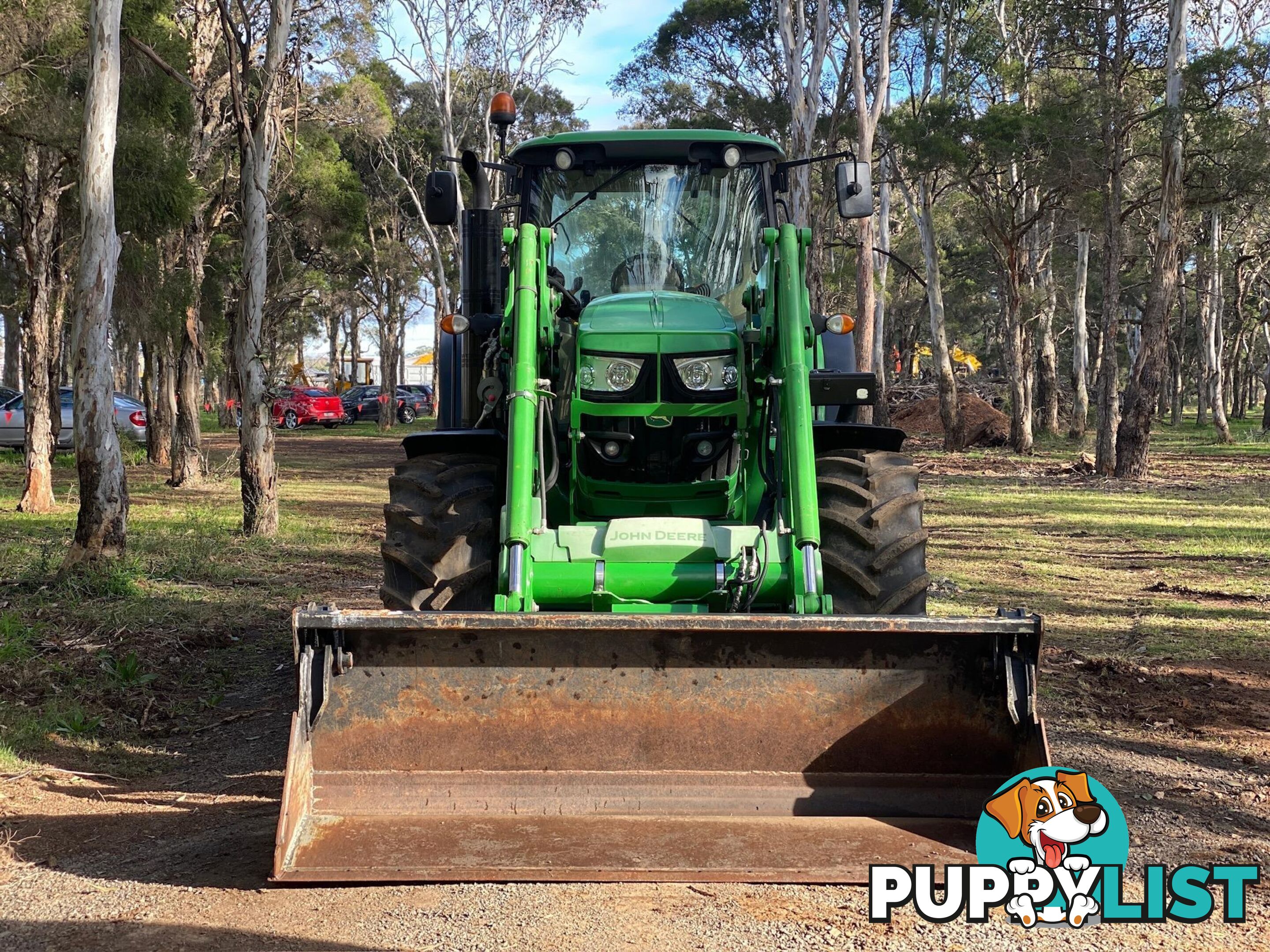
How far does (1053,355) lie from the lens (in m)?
36.6

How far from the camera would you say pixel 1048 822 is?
426 cm

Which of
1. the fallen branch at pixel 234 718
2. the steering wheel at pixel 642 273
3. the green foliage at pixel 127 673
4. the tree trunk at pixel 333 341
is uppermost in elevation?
the tree trunk at pixel 333 341

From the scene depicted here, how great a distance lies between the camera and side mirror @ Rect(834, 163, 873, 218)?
637 centimetres

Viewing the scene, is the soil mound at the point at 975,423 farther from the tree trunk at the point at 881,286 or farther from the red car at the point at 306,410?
the red car at the point at 306,410

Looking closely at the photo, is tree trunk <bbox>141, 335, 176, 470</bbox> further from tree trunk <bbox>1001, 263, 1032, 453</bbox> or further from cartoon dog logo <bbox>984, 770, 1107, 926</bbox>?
cartoon dog logo <bbox>984, 770, 1107, 926</bbox>

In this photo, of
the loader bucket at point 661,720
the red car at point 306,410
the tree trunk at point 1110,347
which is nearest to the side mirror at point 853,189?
the loader bucket at point 661,720

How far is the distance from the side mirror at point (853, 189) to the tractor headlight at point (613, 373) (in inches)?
58.3

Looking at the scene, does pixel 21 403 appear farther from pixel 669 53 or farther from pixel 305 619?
pixel 305 619

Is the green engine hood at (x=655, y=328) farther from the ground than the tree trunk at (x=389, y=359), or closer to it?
closer to it

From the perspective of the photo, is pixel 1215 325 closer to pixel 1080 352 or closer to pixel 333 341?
pixel 1080 352

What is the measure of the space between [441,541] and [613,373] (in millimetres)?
1070

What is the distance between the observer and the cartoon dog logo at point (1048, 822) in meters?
4.04

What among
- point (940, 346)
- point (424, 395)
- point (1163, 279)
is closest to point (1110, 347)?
point (1163, 279)

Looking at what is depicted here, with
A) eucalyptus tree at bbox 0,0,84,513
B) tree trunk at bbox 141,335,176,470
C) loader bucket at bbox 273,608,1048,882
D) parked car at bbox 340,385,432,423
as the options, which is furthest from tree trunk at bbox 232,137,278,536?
parked car at bbox 340,385,432,423
